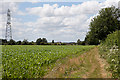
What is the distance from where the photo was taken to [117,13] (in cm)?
3994

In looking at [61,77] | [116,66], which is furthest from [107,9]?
[61,77]

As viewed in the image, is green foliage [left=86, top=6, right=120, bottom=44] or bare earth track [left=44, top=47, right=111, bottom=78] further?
green foliage [left=86, top=6, right=120, bottom=44]

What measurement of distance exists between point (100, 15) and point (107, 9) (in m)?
2.41

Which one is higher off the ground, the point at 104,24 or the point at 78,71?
the point at 104,24

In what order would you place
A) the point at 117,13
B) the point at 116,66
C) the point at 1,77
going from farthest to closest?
the point at 117,13 → the point at 116,66 → the point at 1,77

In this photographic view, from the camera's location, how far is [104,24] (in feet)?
123

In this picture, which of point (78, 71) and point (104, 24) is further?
point (104, 24)

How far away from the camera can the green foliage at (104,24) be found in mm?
37281

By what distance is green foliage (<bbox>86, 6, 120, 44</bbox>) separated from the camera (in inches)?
1468

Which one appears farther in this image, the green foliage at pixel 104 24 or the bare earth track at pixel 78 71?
the green foliage at pixel 104 24

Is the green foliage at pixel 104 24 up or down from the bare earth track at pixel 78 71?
up

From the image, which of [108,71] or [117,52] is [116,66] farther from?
[117,52]

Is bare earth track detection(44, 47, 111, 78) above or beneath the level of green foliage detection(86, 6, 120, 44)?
beneath

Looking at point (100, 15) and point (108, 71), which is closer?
point (108, 71)
